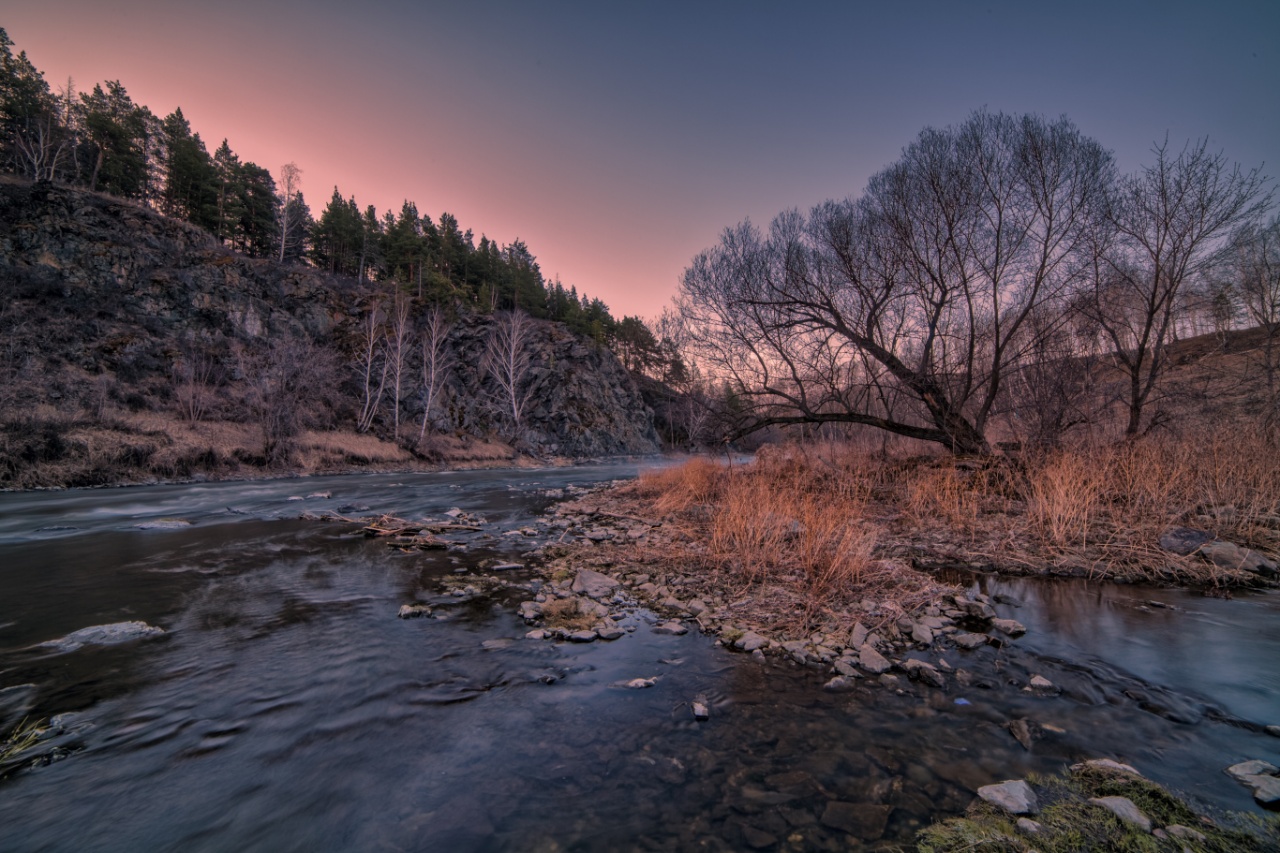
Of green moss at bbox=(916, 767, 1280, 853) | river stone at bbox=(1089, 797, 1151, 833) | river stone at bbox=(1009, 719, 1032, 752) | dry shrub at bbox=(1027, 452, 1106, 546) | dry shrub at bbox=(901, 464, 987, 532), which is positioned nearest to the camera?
green moss at bbox=(916, 767, 1280, 853)

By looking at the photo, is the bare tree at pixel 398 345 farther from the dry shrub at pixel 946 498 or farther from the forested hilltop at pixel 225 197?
the dry shrub at pixel 946 498

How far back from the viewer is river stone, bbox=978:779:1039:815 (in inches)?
88.7

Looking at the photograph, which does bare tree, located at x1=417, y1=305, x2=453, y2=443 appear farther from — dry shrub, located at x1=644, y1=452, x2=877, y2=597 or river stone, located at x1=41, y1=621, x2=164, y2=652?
dry shrub, located at x1=644, y1=452, x2=877, y2=597

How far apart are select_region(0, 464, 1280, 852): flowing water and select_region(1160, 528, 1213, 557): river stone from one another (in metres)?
0.92

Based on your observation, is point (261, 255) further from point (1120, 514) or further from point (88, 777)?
point (1120, 514)

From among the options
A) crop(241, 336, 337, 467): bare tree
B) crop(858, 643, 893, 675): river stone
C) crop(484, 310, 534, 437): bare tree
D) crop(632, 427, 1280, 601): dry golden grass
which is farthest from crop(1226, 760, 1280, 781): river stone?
crop(484, 310, 534, 437): bare tree

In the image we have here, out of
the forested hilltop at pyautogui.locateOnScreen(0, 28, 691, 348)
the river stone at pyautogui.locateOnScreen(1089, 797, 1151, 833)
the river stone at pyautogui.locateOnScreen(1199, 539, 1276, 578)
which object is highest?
the forested hilltop at pyautogui.locateOnScreen(0, 28, 691, 348)

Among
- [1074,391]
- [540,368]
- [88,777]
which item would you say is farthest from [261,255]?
[1074,391]

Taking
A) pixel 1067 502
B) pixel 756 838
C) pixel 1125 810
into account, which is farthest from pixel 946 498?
pixel 756 838

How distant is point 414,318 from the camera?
44.7 m

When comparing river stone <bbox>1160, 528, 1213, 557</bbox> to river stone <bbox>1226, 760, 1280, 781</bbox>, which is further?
river stone <bbox>1160, 528, 1213, 557</bbox>

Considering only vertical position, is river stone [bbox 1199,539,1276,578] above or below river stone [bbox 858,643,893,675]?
above

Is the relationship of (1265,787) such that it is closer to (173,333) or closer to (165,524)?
(165,524)

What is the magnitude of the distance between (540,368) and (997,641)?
46354 millimetres
